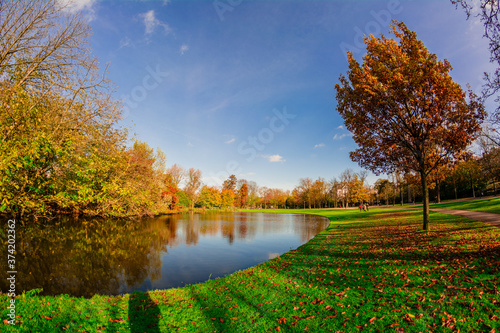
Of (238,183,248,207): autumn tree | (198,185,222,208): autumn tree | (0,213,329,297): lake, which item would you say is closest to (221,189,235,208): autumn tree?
(198,185,222,208): autumn tree

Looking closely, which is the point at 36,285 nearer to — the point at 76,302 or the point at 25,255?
the point at 76,302

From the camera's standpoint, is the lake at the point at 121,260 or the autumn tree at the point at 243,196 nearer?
the lake at the point at 121,260

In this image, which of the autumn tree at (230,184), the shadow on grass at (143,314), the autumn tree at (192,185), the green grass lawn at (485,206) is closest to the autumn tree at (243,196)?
the autumn tree at (230,184)

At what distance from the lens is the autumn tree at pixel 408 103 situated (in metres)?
12.1

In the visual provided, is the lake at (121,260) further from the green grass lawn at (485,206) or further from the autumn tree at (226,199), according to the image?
the autumn tree at (226,199)

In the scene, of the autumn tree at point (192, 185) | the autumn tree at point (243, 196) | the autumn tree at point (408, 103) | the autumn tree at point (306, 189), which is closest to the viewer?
the autumn tree at point (408, 103)

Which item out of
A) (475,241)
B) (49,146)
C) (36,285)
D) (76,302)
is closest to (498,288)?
(475,241)

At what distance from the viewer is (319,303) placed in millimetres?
5895

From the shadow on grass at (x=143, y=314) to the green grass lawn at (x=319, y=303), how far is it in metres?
0.02

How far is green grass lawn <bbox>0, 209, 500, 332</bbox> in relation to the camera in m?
4.83

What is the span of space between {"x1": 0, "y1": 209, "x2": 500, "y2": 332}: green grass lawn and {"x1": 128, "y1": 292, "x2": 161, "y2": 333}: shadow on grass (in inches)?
0.9

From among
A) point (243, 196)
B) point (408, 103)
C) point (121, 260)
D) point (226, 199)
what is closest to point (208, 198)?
point (226, 199)

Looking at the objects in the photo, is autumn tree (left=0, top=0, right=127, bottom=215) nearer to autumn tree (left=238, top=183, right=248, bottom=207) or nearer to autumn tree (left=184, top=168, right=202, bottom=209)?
autumn tree (left=184, top=168, right=202, bottom=209)

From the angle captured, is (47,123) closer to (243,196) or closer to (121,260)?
(121,260)
